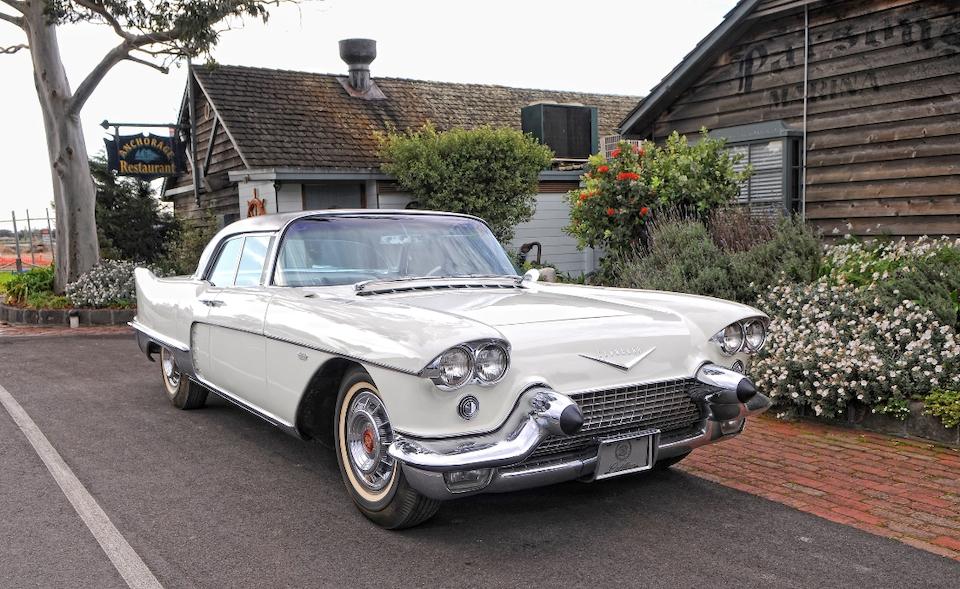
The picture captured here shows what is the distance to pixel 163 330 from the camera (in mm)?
6434

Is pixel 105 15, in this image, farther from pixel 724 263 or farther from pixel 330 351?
pixel 330 351

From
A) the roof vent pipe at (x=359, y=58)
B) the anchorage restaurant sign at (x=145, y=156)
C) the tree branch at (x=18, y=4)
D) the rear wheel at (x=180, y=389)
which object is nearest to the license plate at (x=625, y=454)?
the rear wheel at (x=180, y=389)

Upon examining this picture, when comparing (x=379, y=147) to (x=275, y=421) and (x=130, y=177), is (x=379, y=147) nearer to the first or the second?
(x=130, y=177)

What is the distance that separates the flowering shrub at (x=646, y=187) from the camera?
9977 mm

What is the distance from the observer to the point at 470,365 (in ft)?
11.1

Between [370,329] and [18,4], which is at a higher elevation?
[18,4]

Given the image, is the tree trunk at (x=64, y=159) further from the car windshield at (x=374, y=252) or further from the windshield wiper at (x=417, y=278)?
the windshield wiper at (x=417, y=278)

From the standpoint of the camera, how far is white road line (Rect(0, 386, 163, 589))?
11.1ft

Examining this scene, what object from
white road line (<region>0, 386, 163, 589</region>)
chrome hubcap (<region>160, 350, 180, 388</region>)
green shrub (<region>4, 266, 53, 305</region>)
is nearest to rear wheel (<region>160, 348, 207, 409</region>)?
chrome hubcap (<region>160, 350, 180, 388</region>)

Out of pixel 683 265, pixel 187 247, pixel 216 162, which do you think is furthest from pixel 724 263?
pixel 216 162

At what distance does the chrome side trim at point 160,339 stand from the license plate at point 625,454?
345cm

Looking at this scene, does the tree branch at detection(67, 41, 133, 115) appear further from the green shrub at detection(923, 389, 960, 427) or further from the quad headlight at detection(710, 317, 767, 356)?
the green shrub at detection(923, 389, 960, 427)

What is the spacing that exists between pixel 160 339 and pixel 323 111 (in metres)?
12.7

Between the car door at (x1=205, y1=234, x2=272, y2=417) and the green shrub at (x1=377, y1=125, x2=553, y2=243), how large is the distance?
420 inches
